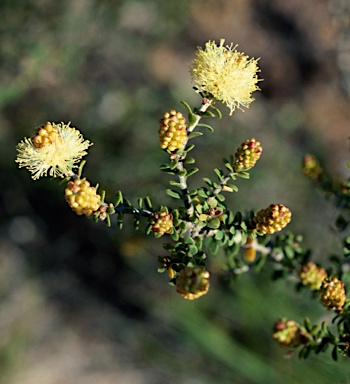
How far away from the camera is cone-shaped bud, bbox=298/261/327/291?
5.27ft

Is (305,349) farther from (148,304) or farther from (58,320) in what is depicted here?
(58,320)

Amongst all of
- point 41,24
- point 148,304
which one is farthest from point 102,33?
point 148,304

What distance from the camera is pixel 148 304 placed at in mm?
4012

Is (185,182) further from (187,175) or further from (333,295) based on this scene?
(333,295)

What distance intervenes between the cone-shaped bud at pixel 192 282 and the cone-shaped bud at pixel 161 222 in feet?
0.44

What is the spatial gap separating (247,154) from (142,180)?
85.4 inches

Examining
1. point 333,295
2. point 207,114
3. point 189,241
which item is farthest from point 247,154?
point 333,295

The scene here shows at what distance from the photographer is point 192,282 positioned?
1.19 meters

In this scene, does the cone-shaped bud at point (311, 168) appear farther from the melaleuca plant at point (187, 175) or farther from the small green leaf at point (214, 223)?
the small green leaf at point (214, 223)

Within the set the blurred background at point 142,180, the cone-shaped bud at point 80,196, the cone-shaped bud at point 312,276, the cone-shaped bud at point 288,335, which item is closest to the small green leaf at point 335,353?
the cone-shaped bud at point 288,335

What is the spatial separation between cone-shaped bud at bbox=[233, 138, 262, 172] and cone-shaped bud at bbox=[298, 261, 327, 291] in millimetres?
475

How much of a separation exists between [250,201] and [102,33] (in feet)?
5.61

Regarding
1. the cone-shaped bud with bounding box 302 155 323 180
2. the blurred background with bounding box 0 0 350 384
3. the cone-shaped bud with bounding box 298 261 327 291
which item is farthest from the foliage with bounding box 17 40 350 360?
the blurred background with bounding box 0 0 350 384

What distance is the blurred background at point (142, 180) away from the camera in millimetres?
3381
